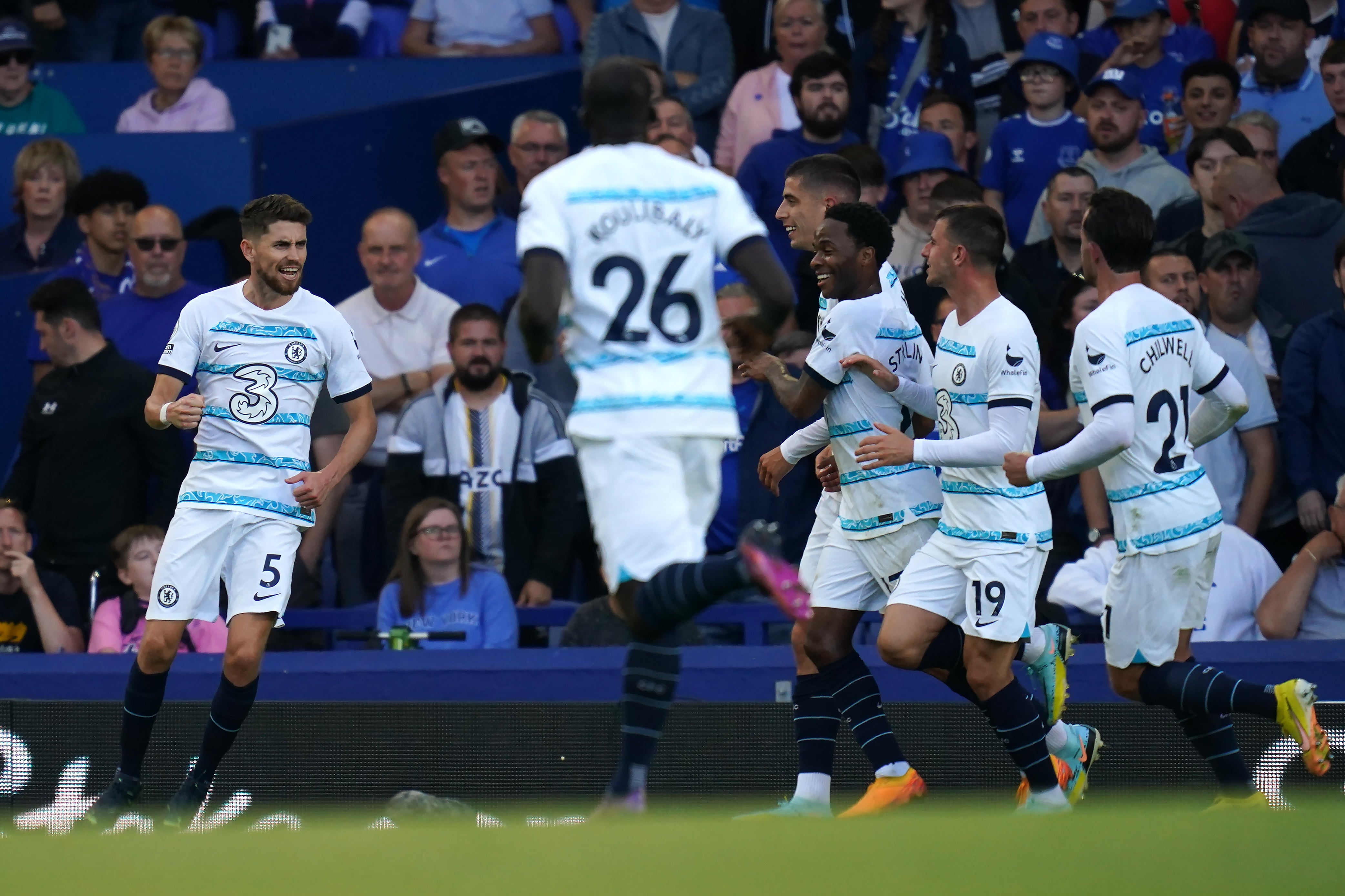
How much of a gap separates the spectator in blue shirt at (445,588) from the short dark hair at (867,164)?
3.02m

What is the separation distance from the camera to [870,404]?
6352 mm

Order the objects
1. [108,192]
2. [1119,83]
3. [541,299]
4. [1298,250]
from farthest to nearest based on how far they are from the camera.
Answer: [108,192] < [1119,83] < [1298,250] < [541,299]

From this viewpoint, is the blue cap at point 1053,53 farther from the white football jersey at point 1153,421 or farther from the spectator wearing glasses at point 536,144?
the white football jersey at point 1153,421

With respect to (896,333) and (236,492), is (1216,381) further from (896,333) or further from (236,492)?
(236,492)

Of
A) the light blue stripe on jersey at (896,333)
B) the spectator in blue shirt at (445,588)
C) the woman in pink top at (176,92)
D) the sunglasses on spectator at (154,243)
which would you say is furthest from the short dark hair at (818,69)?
the light blue stripe on jersey at (896,333)

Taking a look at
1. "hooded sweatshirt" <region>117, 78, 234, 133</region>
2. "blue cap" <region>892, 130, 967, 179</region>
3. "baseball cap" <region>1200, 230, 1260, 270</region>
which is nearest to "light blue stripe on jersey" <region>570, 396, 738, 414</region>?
"baseball cap" <region>1200, 230, 1260, 270</region>

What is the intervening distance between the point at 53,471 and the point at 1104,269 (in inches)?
220

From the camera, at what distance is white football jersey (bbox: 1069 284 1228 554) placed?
6.28 meters

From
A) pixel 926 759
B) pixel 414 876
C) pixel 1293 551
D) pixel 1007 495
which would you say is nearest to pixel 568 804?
pixel 926 759

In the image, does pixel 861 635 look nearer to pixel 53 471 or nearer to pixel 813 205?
pixel 813 205

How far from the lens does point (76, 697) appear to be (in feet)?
25.8

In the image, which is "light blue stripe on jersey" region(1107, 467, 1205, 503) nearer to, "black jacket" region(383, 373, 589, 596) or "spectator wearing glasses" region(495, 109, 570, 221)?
"black jacket" region(383, 373, 589, 596)

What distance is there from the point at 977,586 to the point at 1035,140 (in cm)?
484

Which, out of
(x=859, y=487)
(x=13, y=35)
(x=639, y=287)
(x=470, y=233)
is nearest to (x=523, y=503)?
(x=470, y=233)
